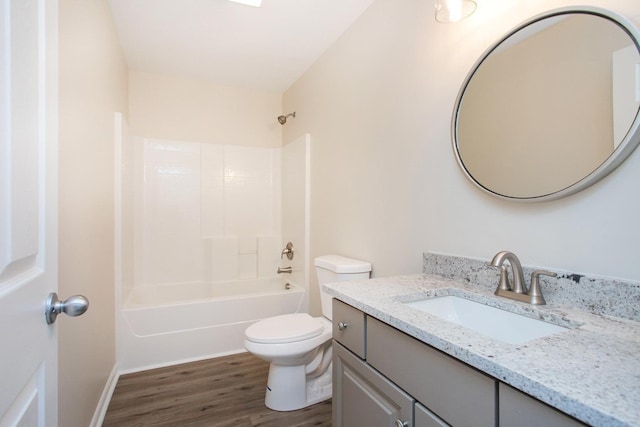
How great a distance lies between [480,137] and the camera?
1.25m

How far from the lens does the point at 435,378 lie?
77 cm

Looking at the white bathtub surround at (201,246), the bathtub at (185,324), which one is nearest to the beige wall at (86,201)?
the bathtub at (185,324)

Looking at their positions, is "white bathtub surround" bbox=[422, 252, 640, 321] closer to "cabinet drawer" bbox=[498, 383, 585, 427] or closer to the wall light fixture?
"cabinet drawer" bbox=[498, 383, 585, 427]

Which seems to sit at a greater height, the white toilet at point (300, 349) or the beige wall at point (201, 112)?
the beige wall at point (201, 112)

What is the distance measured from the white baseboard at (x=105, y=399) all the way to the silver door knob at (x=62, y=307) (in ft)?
4.36

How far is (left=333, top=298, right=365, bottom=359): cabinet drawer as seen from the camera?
1.08 meters

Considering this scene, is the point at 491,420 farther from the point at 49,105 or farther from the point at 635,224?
the point at 49,105

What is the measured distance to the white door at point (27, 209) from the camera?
0.51m

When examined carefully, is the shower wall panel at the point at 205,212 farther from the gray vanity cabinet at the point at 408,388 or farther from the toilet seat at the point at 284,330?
the gray vanity cabinet at the point at 408,388

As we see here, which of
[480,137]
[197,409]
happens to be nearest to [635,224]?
[480,137]

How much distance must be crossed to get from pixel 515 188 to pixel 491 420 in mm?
790

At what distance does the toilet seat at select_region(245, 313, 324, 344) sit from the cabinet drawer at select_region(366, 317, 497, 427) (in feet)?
2.68

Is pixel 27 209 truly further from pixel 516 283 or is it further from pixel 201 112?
pixel 201 112

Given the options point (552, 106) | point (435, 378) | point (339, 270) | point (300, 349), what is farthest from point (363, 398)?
point (552, 106)
